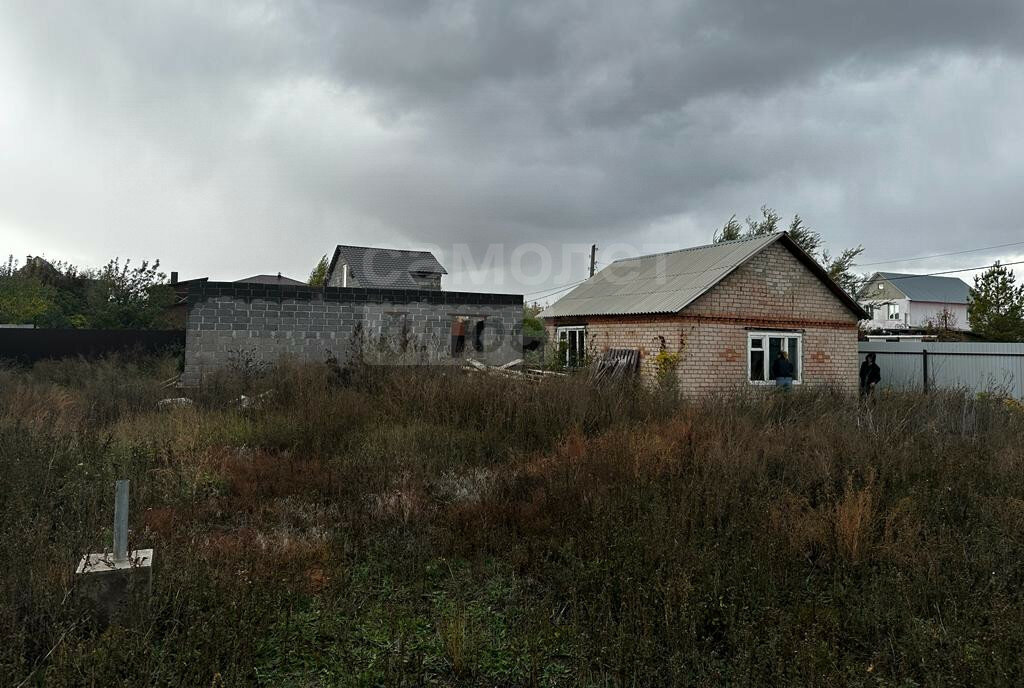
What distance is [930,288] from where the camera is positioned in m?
53.6

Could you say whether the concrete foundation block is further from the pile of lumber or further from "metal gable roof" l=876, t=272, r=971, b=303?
"metal gable roof" l=876, t=272, r=971, b=303

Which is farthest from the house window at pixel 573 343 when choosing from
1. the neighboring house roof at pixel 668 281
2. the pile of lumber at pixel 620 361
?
the pile of lumber at pixel 620 361

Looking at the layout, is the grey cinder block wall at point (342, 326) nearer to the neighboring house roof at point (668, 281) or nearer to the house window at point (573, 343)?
the house window at point (573, 343)

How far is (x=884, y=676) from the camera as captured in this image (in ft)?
10.2

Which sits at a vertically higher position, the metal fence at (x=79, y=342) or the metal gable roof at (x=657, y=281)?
the metal gable roof at (x=657, y=281)

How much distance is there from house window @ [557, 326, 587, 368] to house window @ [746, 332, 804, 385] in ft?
13.8

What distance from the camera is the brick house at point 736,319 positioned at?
13914mm

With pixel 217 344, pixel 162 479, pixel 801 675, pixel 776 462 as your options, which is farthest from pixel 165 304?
pixel 801 675

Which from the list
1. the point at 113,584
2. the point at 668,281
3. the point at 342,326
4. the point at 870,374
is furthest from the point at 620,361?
the point at 113,584

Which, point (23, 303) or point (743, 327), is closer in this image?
point (743, 327)

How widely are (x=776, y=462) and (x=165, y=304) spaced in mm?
26695

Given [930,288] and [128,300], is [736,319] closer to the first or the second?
[128,300]

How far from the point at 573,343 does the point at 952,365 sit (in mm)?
9709

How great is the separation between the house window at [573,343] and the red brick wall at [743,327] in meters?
0.82
